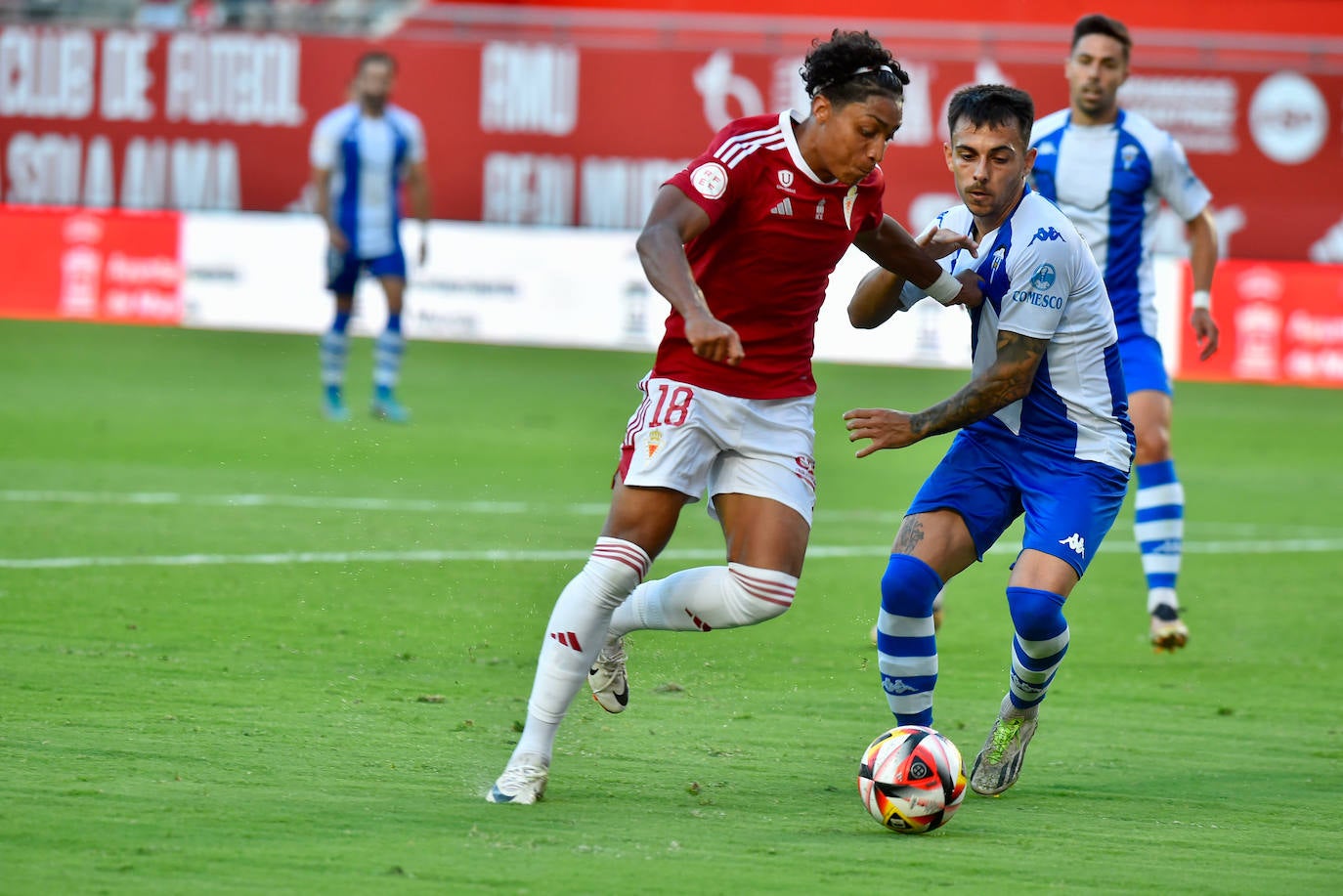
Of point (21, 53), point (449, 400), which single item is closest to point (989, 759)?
point (449, 400)

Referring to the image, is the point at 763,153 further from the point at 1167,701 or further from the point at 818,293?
the point at 1167,701

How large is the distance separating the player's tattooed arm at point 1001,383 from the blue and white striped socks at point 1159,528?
2.73 m

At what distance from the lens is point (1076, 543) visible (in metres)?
5.66

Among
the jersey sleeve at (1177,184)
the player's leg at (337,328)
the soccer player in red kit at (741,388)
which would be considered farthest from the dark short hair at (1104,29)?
the player's leg at (337,328)

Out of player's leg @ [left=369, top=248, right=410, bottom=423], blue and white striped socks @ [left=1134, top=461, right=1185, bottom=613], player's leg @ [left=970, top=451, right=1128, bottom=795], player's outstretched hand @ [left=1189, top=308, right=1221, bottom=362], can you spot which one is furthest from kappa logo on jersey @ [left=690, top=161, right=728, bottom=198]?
player's leg @ [left=369, top=248, right=410, bottom=423]

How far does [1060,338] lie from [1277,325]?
48.1 feet

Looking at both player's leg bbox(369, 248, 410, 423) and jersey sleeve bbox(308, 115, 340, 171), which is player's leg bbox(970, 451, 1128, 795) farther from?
jersey sleeve bbox(308, 115, 340, 171)

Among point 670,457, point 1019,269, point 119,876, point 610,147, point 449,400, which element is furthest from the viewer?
point 610,147

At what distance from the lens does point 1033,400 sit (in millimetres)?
5805

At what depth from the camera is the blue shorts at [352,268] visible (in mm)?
15062

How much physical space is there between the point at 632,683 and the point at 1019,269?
87.7 inches

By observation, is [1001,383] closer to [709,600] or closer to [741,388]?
[741,388]

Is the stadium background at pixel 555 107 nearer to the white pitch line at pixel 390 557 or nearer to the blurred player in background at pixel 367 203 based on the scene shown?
the blurred player in background at pixel 367 203

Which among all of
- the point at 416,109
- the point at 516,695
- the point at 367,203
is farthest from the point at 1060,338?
the point at 416,109
